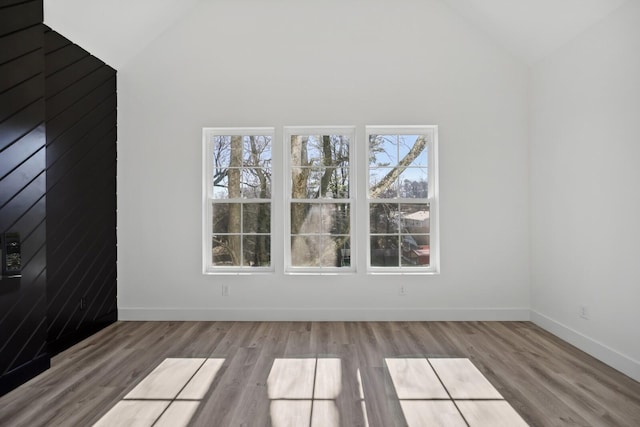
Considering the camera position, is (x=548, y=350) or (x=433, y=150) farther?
(x=433, y=150)

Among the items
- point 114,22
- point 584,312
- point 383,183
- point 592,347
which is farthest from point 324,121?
point 592,347

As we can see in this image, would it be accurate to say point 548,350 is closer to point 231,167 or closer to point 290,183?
point 290,183

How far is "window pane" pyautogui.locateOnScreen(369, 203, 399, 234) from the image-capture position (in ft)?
13.9

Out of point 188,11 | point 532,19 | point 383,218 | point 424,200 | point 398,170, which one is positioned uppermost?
point 188,11

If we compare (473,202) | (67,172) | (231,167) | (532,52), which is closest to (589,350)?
(473,202)

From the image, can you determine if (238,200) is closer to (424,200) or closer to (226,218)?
(226,218)

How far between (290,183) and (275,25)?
1774 millimetres

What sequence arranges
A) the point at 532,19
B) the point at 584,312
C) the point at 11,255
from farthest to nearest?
the point at 532,19
the point at 584,312
the point at 11,255

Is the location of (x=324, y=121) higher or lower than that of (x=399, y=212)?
higher

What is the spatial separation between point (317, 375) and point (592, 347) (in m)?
2.36

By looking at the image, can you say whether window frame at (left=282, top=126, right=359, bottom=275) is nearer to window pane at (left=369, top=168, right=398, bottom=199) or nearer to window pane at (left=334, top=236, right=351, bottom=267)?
window pane at (left=334, top=236, right=351, bottom=267)

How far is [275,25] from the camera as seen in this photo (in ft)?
13.4

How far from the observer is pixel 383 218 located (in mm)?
4223

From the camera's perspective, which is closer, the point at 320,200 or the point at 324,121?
the point at 324,121
